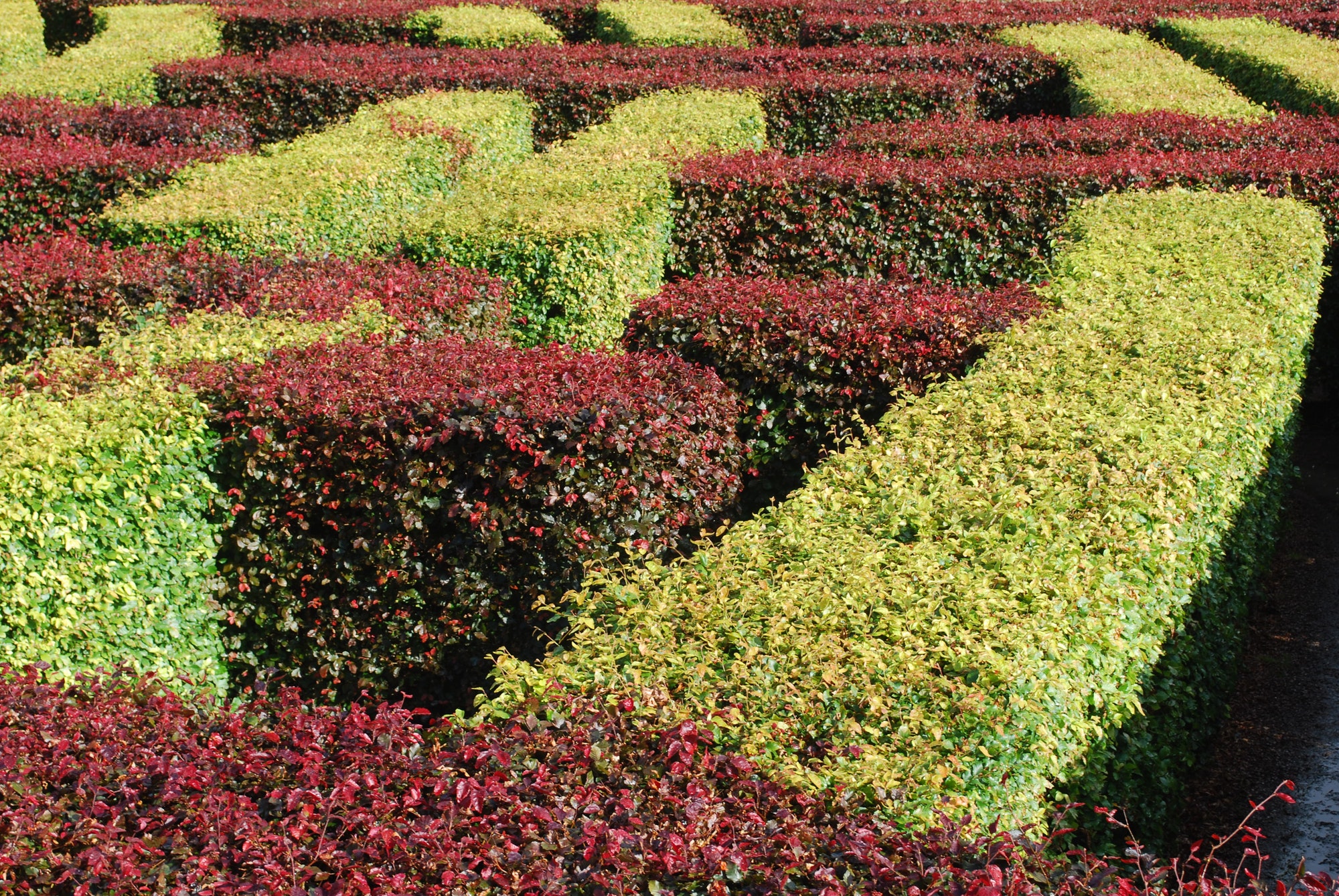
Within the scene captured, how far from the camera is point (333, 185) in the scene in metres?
11.6

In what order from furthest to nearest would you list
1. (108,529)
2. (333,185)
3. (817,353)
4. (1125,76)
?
1. (1125,76)
2. (333,185)
3. (817,353)
4. (108,529)

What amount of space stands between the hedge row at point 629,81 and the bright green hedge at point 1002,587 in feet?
29.9

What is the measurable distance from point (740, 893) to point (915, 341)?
589cm

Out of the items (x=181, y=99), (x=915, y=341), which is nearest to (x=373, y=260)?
(x=915, y=341)

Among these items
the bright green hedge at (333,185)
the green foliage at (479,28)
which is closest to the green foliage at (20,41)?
the green foliage at (479,28)

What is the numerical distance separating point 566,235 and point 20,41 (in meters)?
16.7

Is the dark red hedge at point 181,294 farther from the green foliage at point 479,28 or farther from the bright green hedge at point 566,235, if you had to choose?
the green foliage at point 479,28

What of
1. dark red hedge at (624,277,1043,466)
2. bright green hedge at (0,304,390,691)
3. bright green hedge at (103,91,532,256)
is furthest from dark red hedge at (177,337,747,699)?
bright green hedge at (103,91,532,256)

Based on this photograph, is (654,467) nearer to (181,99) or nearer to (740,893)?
(740,893)

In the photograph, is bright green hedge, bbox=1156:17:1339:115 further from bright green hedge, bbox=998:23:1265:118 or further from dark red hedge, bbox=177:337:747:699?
dark red hedge, bbox=177:337:747:699

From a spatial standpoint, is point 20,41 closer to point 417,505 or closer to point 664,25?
point 664,25

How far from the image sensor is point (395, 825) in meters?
3.84

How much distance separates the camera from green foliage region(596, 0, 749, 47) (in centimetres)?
2089

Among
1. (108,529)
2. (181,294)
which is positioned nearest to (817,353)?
(108,529)
